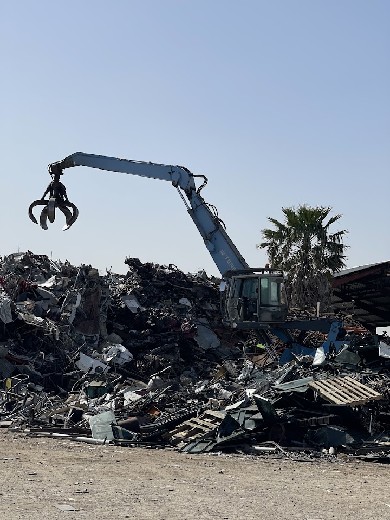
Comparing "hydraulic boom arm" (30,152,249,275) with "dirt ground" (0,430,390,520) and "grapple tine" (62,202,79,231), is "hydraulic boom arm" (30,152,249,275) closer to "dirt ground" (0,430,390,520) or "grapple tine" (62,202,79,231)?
"grapple tine" (62,202,79,231)

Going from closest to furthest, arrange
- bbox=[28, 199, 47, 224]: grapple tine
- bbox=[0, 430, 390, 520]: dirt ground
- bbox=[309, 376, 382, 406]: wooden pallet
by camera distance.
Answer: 1. bbox=[0, 430, 390, 520]: dirt ground
2. bbox=[309, 376, 382, 406]: wooden pallet
3. bbox=[28, 199, 47, 224]: grapple tine

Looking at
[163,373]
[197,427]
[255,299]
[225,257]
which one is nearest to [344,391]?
[197,427]

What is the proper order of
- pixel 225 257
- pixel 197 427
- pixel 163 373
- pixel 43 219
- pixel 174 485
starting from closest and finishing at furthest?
pixel 174 485 → pixel 197 427 → pixel 43 219 → pixel 225 257 → pixel 163 373

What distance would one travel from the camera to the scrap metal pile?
45.4 ft

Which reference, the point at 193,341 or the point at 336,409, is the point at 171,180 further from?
Answer: the point at 336,409

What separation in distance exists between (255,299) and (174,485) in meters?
9.00

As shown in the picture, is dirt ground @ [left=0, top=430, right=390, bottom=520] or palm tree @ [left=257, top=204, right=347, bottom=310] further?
palm tree @ [left=257, top=204, right=347, bottom=310]

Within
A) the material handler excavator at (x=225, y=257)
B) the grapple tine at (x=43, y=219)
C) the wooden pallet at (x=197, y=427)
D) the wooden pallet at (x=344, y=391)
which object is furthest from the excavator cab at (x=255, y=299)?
the grapple tine at (x=43, y=219)

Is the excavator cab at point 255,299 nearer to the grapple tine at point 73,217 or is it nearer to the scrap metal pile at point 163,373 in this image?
the scrap metal pile at point 163,373

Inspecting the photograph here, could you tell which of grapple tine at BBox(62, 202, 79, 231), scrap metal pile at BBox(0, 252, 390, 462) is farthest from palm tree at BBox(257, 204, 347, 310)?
grapple tine at BBox(62, 202, 79, 231)

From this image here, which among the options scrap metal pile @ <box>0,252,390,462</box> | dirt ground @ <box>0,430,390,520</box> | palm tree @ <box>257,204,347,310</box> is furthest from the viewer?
palm tree @ <box>257,204,347,310</box>

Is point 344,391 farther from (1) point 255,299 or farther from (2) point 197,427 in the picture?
(1) point 255,299

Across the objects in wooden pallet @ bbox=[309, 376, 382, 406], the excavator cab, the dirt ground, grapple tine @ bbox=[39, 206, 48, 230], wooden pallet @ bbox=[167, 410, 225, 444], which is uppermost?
grapple tine @ bbox=[39, 206, 48, 230]

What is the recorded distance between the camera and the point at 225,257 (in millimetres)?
20391
